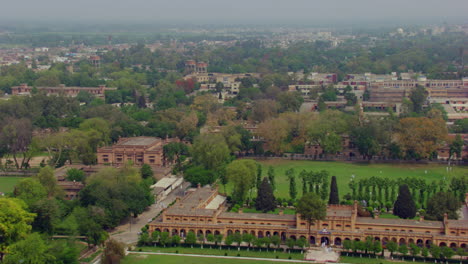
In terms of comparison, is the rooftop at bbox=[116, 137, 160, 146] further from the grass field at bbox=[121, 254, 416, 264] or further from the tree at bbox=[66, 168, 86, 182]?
the grass field at bbox=[121, 254, 416, 264]

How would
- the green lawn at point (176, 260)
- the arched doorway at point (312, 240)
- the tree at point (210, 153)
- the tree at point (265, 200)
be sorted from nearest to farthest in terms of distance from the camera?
1. the green lawn at point (176, 260)
2. the arched doorway at point (312, 240)
3. the tree at point (265, 200)
4. the tree at point (210, 153)

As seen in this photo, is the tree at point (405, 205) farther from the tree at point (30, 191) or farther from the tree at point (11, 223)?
the tree at point (30, 191)

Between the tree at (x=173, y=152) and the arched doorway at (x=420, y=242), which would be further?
the tree at (x=173, y=152)

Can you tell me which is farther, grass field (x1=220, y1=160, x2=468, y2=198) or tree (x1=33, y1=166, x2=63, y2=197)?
grass field (x1=220, y1=160, x2=468, y2=198)

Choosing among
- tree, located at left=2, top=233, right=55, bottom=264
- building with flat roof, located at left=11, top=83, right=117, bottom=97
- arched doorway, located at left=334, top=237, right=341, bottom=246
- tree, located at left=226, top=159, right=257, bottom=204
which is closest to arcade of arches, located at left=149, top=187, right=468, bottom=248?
arched doorway, located at left=334, top=237, right=341, bottom=246

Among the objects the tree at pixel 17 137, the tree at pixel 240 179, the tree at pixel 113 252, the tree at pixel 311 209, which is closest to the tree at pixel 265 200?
the tree at pixel 240 179

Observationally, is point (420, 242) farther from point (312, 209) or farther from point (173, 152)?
point (173, 152)
